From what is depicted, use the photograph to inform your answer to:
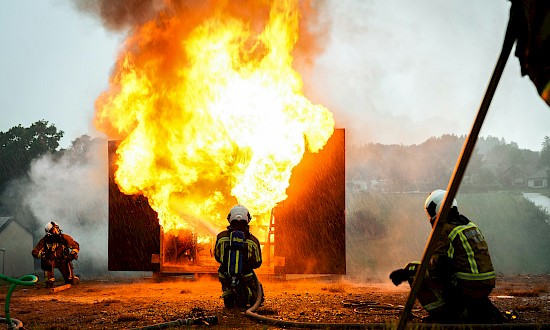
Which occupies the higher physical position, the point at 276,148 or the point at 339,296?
the point at 276,148

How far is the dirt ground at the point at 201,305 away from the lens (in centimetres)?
761

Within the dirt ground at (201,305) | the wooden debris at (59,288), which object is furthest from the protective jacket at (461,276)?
the wooden debris at (59,288)

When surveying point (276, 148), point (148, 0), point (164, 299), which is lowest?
point (164, 299)

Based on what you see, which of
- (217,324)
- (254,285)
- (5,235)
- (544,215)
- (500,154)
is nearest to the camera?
(217,324)

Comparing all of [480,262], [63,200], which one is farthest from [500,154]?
[480,262]

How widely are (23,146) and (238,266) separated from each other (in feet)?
126

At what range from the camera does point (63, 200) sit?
33.7 m

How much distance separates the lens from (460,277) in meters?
6.27

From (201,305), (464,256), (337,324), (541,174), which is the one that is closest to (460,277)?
(464,256)

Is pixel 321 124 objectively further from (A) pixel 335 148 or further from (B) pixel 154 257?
(B) pixel 154 257

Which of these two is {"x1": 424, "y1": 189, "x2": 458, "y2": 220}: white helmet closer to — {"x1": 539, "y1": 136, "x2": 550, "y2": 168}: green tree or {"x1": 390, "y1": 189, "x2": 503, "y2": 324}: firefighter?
{"x1": 390, "y1": 189, "x2": 503, "y2": 324}: firefighter

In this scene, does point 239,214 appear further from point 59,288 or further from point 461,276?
point 59,288

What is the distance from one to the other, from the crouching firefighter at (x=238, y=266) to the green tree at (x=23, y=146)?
3433 centimetres

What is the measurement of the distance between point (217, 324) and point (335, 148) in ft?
22.9
